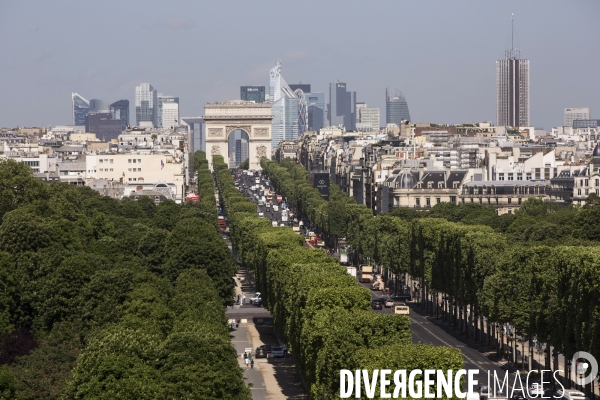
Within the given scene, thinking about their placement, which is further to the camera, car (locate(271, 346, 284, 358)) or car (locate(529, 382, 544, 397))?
car (locate(271, 346, 284, 358))

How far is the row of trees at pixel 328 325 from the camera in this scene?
165 ft

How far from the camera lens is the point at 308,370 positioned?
62.6m

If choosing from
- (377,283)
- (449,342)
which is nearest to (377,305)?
(449,342)

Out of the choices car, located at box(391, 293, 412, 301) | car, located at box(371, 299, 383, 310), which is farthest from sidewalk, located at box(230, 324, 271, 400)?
car, located at box(391, 293, 412, 301)

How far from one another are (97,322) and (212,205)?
97911mm

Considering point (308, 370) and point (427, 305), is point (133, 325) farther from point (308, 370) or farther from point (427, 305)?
point (427, 305)

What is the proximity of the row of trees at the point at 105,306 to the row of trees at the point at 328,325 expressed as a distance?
10.9 ft

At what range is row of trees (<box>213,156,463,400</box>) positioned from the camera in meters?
50.3

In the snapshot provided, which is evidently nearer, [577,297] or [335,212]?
[577,297]

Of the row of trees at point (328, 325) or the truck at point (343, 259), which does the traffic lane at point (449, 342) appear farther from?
the truck at point (343, 259)

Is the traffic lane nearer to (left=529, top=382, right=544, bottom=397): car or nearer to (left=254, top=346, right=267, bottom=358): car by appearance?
(left=529, top=382, right=544, bottom=397): car

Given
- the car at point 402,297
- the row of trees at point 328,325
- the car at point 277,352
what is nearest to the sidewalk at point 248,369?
the car at point 277,352

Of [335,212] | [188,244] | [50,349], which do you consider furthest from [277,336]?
[335,212]

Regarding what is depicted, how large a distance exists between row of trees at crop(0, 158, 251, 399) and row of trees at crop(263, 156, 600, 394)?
1278cm
